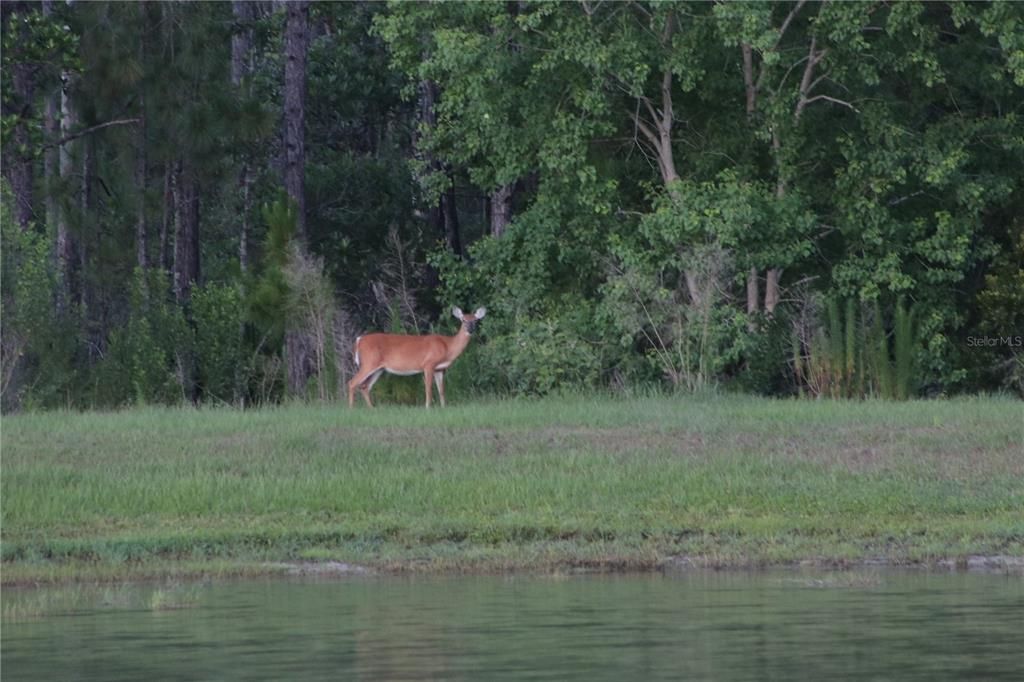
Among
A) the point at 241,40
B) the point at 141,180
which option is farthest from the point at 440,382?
the point at 241,40

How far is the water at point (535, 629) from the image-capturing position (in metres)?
10.2

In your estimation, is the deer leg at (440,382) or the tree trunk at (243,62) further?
the tree trunk at (243,62)

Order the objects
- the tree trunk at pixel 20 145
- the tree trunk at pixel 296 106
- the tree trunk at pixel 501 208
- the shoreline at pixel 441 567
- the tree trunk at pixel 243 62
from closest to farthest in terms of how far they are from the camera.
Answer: the shoreline at pixel 441 567 → the tree trunk at pixel 20 145 → the tree trunk at pixel 296 106 → the tree trunk at pixel 501 208 → the tree trunk at pixel 243 62

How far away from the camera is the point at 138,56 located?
106ft

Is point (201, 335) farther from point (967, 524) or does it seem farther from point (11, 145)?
point (967, 524)

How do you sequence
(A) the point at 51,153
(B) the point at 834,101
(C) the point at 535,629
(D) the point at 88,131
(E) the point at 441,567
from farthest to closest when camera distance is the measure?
1. (A) the point at 51,153
2. (D) the point at 88,131
3. (B) the point at 834,101
4. (E) the point at 441,567
5. (C) the point at 535,629

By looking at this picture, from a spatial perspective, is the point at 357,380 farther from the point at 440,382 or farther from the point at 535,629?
the point at 535,629

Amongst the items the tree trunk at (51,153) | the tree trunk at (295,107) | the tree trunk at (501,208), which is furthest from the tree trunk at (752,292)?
the tree trunk at (51,153)

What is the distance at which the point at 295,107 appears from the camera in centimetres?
3173

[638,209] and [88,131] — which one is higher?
[88,131]

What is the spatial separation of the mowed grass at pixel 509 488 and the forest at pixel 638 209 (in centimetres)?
481

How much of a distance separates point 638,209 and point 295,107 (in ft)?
20.3

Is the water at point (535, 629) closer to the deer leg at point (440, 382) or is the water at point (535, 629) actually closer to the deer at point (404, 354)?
the deer leg at point (440, 382)

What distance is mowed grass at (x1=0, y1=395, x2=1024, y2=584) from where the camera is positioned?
48.9 feet
